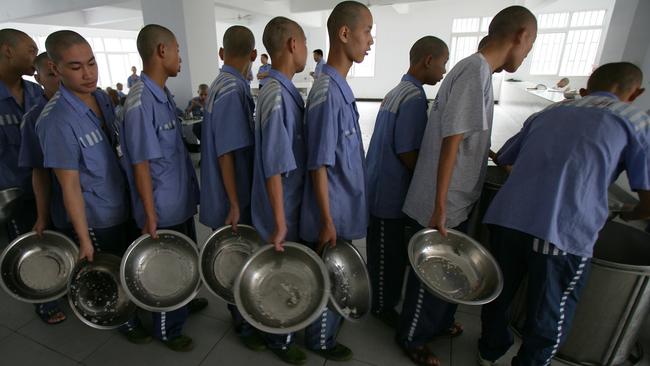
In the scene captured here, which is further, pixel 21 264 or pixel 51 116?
pixel 21 264

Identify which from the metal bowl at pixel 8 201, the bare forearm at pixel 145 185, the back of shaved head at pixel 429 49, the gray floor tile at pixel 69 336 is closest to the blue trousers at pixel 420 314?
the back of shaved head at pixel 429 49

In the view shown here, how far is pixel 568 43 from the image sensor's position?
986 cm

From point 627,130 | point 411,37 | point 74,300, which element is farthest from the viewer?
point 411,37

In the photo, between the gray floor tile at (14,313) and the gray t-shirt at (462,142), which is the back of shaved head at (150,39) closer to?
the gray t-shirt at (462,142)

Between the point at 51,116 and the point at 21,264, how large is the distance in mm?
775

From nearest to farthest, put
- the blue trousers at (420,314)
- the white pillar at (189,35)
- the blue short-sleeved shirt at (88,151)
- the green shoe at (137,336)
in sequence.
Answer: the blue short-sleeved shirt at (88,151), the blue trousers at (420,314), the green shoe at (137,336), the white pillar at (189,35)

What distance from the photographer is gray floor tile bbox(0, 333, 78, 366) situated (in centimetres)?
155

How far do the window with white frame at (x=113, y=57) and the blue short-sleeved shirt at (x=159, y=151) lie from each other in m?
14.2

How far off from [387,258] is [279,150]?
873 mm

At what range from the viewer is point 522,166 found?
1.22 meters

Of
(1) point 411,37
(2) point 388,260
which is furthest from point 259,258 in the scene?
(1) point 411,37

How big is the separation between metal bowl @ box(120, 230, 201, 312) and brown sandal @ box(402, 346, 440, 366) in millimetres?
984

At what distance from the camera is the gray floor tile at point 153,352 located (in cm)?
154

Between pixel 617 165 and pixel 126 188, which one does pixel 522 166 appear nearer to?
pixel 617 165
